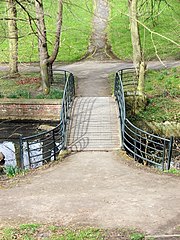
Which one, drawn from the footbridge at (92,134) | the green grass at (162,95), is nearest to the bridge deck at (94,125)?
the footbridge at (92,134)

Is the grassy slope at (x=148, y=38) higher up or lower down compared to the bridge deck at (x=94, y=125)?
higher up

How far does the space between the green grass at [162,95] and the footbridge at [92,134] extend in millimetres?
1726

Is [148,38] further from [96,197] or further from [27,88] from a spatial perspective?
[96,197]

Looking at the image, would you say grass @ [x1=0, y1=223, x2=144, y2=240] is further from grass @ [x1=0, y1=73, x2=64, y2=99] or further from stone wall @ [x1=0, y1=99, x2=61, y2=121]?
grass @ [x1=0, y1=73, x2=64, y2=99]

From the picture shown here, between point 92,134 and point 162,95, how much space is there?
645 centimetres

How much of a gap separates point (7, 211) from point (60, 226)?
60.5 inches

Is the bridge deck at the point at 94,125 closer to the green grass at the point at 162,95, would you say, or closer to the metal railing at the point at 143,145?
the metal railing at the point at 143,145

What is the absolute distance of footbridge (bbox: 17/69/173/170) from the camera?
45.1 ft


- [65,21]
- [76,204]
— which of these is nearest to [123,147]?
[76,204]

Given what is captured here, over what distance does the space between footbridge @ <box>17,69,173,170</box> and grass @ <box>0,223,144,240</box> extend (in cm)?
422

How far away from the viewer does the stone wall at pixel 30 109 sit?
18688 mm

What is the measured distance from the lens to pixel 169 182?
35.6 feet

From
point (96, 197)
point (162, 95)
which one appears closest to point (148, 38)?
point (162, 95)

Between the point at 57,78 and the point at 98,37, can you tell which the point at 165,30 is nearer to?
the point at 98,37
